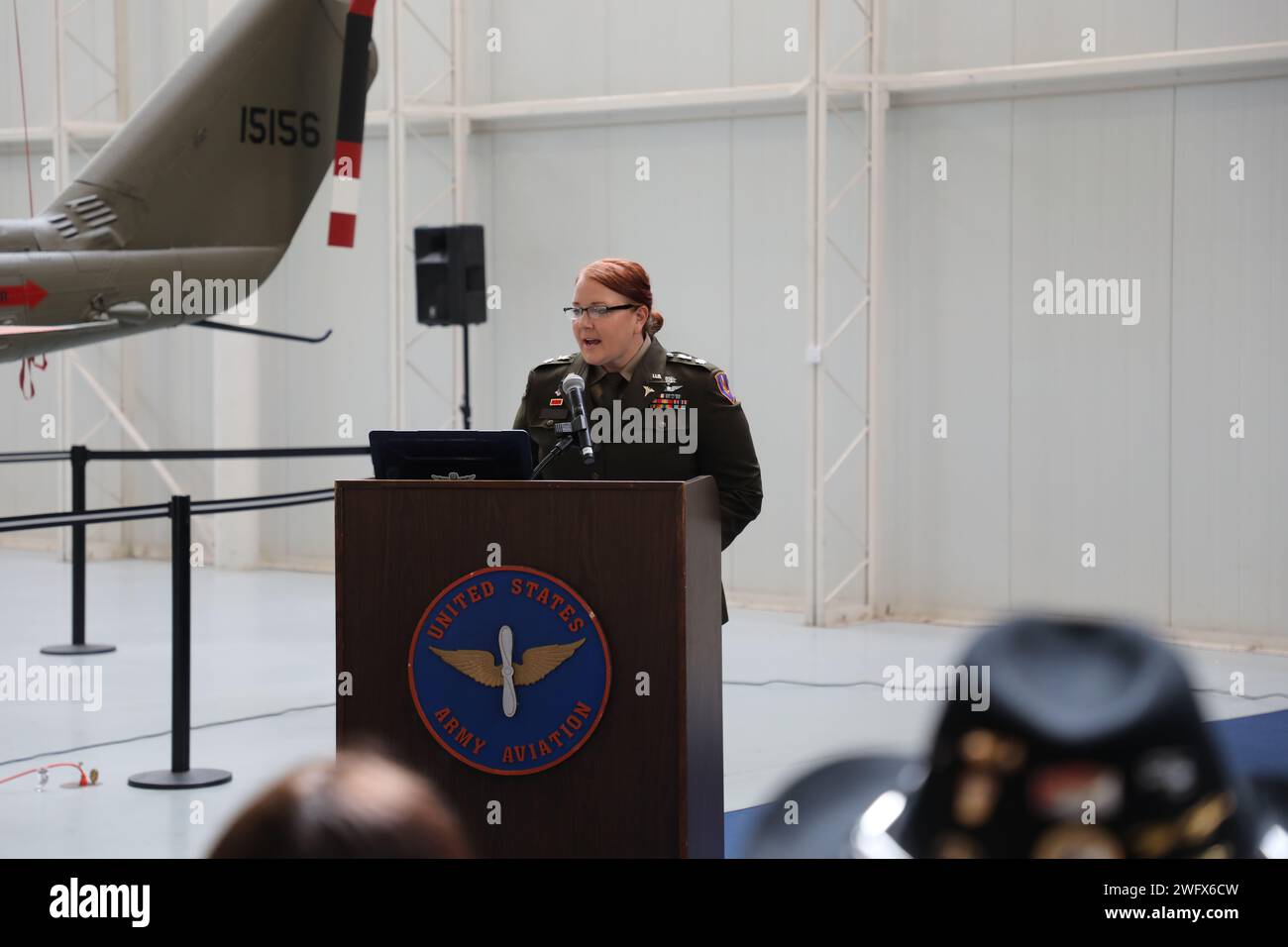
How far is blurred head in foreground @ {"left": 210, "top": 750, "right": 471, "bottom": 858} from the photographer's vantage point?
31.0 inches

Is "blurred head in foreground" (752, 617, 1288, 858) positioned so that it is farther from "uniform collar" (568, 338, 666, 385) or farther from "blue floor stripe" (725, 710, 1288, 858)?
"blue floor stripe" (725, 710, 1288, 858)

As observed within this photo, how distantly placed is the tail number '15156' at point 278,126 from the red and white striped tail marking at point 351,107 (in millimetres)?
147

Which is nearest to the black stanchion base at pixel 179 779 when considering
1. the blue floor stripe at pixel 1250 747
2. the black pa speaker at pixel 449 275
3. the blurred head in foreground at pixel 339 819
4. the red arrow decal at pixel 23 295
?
the blue floor stripe at pixel 1250 747

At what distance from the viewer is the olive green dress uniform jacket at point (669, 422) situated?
9.18 feet

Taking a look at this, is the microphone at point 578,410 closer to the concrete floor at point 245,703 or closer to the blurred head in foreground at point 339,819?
the concrete floor at point 245,703

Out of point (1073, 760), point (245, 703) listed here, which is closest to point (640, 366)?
point (1073, 760)

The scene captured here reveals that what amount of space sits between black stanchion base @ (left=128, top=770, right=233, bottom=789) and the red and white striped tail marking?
106 inches

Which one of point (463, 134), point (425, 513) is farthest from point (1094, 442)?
point (425, 513)

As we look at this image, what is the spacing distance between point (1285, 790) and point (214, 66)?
567 centimetres

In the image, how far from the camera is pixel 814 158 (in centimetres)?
791

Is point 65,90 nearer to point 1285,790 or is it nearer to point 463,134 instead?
point 463,134

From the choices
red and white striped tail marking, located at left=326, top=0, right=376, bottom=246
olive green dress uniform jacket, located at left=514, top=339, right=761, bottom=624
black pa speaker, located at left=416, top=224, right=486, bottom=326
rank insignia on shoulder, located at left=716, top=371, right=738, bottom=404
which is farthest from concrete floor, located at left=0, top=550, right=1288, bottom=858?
red and white striped tail marking, located at left=326, top=0, right=376, bottom=246

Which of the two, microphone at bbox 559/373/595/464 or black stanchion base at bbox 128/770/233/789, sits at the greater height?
microphone at bbox 559/373/595/464

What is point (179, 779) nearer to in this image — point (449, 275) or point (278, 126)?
point (278, 126)
